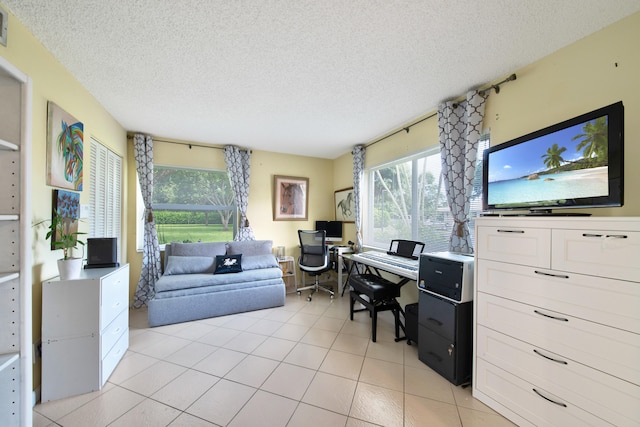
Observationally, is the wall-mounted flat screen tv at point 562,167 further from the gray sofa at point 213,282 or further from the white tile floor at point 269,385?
the gray sofa at point 213,282

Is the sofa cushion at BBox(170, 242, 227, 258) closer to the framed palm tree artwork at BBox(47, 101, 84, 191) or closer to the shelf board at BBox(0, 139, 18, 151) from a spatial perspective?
the framed palm tree artwork at BBox(47, 101, 84, 191)

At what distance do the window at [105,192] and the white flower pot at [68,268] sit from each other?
2.94 ft

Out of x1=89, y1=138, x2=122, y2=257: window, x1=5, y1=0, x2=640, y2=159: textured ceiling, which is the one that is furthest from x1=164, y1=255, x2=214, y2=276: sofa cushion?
x1=5, y1=0, x2=640, y2=159: textured ceiling

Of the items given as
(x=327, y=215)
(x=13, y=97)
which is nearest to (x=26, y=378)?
(x=13, y=97)

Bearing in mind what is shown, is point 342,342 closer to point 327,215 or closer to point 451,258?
point 451,258

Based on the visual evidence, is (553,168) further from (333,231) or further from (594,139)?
(333,231)

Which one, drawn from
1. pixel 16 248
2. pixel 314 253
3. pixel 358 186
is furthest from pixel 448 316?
pixel 16 248

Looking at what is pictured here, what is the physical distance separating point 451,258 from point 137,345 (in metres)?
3.17

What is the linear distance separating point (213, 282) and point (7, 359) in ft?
7.14

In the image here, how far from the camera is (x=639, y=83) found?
1358 millimetres

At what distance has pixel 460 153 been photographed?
231 centimetres

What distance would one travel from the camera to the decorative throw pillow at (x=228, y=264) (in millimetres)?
3380

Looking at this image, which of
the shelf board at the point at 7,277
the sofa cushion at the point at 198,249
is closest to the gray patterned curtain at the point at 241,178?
the sofa cushion at the point at 198,249

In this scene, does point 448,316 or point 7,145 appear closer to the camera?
point 7,145
